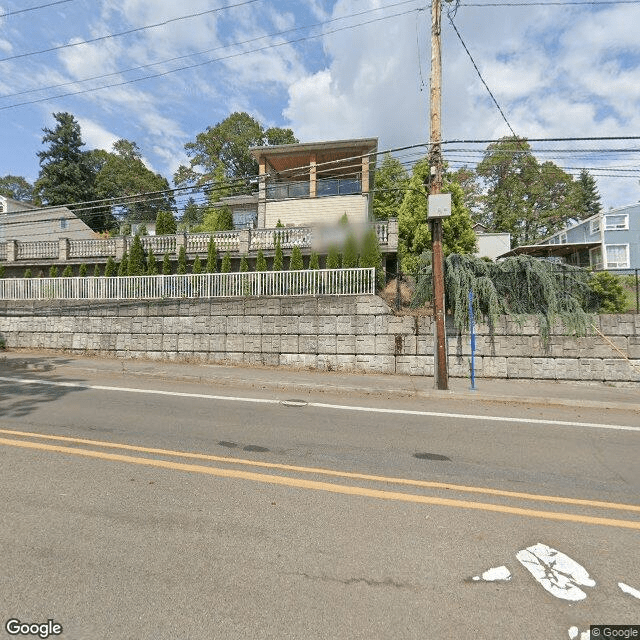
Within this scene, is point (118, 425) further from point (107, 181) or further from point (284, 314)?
point (107, 181)

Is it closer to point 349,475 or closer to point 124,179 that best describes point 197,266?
point 349,475

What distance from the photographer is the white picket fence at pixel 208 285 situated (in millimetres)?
12602

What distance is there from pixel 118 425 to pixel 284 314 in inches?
273

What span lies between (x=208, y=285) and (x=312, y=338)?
14.1 feet

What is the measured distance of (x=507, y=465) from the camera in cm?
470

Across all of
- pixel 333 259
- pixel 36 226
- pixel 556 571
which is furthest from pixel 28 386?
pixel 36 226

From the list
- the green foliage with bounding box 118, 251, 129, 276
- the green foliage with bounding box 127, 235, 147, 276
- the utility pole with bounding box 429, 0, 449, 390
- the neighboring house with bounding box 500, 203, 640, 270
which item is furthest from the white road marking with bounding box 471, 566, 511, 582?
the neighboring house with bounding box 500, 203, 640, 270

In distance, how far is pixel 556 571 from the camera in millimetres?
2670

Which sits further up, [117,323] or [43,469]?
[117,323]

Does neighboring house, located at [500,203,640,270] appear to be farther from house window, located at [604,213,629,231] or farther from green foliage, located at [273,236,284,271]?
green foliage, located at [273,236,284,271]

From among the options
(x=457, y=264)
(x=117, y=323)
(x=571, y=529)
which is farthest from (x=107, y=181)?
(x=571, y=529)

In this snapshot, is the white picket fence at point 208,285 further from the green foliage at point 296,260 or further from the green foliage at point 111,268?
the green foliage at point 111,268

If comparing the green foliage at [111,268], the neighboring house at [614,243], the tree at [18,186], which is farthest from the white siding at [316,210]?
the tree at [18,186]

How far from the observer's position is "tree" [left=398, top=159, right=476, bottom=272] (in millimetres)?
19391
